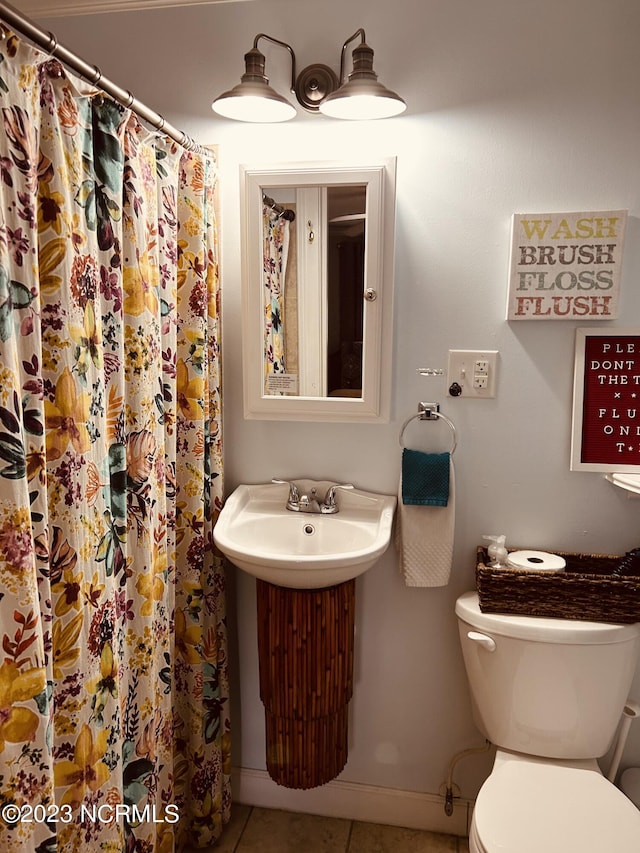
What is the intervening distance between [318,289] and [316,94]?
0.52 meters

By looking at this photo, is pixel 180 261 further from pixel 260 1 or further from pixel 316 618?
pixel 316 618

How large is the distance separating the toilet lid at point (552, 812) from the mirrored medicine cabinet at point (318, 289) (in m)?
0.99

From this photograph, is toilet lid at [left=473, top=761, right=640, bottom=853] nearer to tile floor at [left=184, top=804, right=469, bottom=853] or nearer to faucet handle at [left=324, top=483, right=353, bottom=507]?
tile floor at [left=184, top=804, right=469, bottom=853]

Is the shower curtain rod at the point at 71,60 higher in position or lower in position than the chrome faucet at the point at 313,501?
higher

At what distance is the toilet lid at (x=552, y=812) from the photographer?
1364 millimetres

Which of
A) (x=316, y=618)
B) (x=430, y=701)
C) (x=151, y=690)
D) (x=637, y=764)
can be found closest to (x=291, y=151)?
(x=316, y=618)

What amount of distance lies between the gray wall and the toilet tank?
0.21m

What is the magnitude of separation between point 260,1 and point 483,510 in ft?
5.10

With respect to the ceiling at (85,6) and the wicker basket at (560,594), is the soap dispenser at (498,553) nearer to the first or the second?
the wicker basket at (560,594)

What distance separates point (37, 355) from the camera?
104 cm

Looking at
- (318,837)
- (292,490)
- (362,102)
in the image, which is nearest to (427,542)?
(292,490)

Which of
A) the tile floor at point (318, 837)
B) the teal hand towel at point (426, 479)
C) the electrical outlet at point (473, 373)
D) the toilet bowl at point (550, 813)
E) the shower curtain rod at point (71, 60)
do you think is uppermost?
the shower curtain rod at point (71, 60)

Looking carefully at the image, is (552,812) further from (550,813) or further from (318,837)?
(318,837)

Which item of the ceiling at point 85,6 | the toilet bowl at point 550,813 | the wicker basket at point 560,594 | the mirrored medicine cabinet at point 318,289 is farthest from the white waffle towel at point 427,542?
the ceiling at point 85,6
